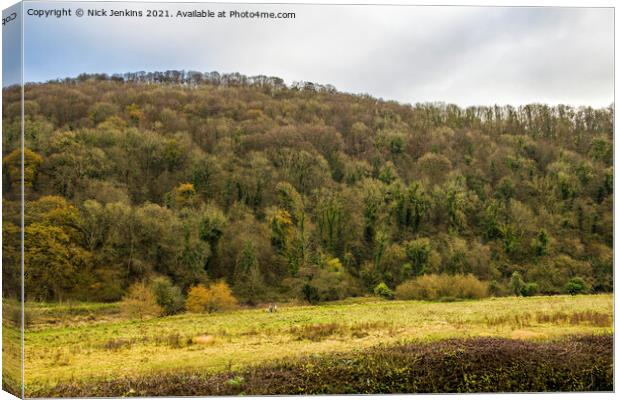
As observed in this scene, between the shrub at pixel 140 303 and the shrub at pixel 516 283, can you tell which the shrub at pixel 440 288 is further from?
the shrub at pixel 140 303

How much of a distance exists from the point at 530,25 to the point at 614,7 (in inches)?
66.9

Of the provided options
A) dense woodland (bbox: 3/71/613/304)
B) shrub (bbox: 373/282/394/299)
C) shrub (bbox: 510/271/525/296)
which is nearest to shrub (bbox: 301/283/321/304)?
dense woodland (bbox: 3/71/613/304)

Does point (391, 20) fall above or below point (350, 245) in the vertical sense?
above

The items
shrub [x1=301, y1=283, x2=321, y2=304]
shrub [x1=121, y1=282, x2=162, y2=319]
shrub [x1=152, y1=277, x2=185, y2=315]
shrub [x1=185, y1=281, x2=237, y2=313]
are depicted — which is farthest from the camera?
shrub [x1=301, y1=283, x2=321, y2=304]

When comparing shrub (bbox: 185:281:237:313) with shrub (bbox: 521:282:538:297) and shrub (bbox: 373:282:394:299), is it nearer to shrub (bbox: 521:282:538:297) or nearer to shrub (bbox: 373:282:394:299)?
shrub (bbox: 373:282:394:299)

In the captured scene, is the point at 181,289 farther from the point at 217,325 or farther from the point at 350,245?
the point at 350,245

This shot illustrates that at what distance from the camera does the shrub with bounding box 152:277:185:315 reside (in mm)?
14586

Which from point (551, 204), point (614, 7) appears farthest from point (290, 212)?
point (614, 7)

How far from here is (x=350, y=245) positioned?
52.4 ft

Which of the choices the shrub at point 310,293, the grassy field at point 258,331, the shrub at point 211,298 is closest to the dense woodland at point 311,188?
the shrub at point 310,293

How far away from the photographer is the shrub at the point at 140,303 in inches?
556

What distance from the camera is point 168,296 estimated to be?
48.2 ft

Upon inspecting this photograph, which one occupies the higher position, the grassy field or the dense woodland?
the dense woodland

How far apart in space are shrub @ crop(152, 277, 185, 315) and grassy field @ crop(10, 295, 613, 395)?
238mm
